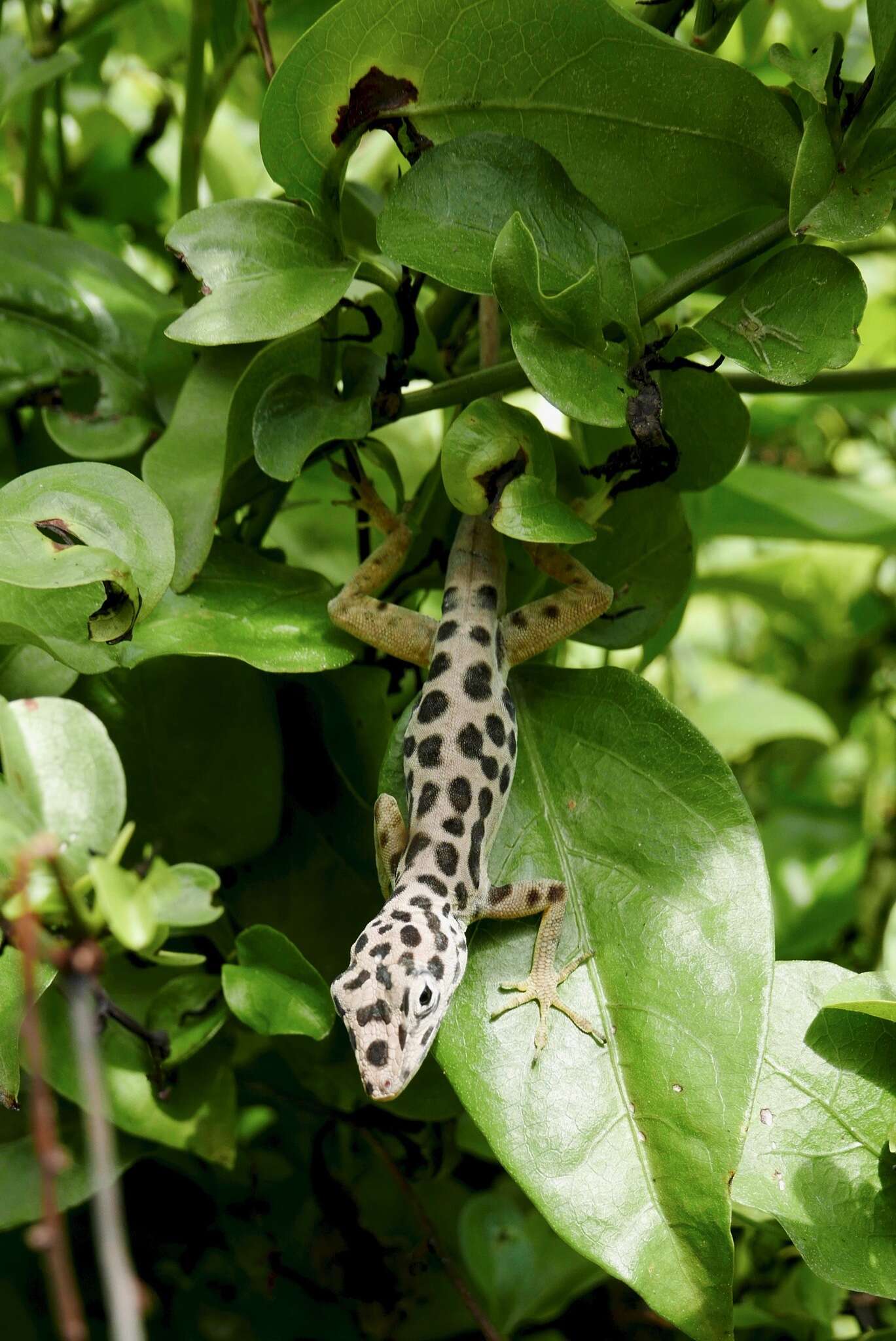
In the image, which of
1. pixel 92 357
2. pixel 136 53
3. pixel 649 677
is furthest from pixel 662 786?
pixel 136 53

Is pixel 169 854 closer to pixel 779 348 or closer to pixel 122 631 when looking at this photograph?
pixel 122 631

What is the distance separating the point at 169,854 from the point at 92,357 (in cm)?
45

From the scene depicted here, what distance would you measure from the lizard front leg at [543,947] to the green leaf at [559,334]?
33 cm

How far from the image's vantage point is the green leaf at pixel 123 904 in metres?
0.45

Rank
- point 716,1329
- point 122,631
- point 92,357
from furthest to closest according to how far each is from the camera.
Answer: point 92,357 < point 122,631 < point 716,1329

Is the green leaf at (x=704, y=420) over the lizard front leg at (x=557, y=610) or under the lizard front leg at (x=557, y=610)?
over

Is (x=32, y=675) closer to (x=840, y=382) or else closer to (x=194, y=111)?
(x=194, y=111)

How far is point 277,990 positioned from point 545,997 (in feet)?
0.62

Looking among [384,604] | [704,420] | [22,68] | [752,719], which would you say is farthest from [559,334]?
[752,719]

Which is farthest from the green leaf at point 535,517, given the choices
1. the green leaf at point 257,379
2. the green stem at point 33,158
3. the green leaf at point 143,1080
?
the green stem at point 33,158

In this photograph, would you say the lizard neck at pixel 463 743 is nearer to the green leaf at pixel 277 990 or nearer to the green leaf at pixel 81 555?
the green leaf at pixel 277 990

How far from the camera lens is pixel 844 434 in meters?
2.36

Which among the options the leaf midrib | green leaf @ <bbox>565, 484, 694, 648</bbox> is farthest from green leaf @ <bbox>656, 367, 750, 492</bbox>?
the leaf midrib

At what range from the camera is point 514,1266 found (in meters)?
1.07
